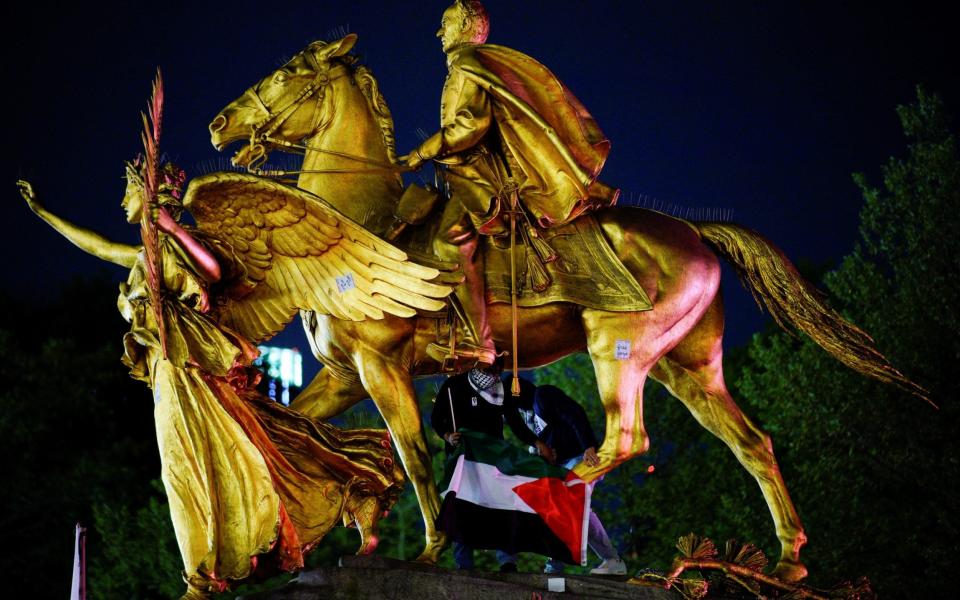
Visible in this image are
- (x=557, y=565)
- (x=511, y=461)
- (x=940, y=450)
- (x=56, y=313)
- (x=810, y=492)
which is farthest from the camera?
(x=56, y=313)

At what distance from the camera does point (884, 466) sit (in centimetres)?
1602

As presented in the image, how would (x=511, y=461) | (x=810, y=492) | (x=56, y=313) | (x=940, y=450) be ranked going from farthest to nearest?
(x=56, y=313)
(x=810, y=492)
(x=940, y=450)
(x=511, y=461)

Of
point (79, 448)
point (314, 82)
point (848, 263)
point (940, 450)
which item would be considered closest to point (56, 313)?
point (79, 448)

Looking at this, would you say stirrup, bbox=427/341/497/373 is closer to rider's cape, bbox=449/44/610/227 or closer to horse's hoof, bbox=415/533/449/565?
rider's cape, bbox=449/44/610/227

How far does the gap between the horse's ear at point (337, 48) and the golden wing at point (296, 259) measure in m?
1.01

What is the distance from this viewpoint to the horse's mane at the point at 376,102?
8875 millimetres

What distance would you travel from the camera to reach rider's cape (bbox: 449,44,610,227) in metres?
8.50

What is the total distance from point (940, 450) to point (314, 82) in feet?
32.9

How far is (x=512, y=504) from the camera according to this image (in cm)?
820

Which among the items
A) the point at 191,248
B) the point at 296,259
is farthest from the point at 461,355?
the point at 191,248

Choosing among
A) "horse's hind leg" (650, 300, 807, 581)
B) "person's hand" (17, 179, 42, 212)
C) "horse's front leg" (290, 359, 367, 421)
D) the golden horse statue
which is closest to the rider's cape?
the golden horse statue

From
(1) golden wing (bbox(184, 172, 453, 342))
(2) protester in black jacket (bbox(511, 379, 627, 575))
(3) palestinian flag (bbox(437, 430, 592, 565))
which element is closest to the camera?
(3) palestinian flag (bbox(437, 430, 592, 565))

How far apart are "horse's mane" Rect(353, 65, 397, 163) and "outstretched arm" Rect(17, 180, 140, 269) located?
1.70m

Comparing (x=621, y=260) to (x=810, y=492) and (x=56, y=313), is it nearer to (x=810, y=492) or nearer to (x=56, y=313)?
(x=810, y=492)
